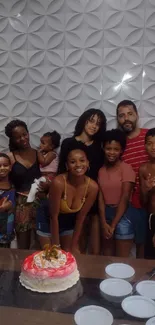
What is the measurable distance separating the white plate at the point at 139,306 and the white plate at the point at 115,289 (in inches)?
2.1

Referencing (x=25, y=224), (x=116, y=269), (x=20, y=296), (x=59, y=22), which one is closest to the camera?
(x=20, y=296)

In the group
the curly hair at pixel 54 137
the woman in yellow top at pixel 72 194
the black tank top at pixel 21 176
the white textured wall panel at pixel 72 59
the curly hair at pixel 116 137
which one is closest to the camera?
the woman in yellow top at pixel 72 194

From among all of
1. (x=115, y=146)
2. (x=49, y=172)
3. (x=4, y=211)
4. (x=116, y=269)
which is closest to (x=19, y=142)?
(x=49, y=172)

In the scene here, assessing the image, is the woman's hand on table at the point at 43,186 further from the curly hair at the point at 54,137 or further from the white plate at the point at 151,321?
the white plate at the point at 151,321

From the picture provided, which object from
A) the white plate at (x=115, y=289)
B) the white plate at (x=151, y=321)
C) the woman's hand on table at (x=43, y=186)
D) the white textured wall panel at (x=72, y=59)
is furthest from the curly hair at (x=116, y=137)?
the white plate at (x=151, y=321)

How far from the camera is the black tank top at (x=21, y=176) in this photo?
9.66 feet

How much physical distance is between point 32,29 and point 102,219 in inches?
69.0

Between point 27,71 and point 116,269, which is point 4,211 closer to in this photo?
point 116,269

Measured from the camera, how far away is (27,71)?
130 inches

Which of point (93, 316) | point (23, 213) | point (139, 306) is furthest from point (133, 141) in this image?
point (93, 316)

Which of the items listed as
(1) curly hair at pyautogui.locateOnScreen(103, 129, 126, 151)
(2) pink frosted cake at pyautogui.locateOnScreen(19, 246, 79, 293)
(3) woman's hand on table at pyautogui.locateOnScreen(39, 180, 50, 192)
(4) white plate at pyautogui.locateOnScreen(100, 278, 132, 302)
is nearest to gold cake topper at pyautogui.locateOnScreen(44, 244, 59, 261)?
(2) pink frosted cake at pyautogui.locateOnScreen(19, 246, 79, 293)

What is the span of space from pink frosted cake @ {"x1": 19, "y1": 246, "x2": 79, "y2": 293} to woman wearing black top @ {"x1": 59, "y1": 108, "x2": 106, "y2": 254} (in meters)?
1.10

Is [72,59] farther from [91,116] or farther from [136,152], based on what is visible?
[136,152]

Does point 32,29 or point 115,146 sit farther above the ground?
point 32,29
